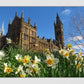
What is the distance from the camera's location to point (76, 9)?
221 cm

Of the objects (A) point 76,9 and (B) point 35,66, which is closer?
(B) point 35,66

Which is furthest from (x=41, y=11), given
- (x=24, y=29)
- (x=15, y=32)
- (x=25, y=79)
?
(x=24, y=29)

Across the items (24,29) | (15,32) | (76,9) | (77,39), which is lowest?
(77,39)

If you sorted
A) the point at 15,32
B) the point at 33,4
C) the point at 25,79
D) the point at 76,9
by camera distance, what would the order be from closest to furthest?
the point at 25,79 < the point at 33,4 < the point at 76,9 < the point at 15,32

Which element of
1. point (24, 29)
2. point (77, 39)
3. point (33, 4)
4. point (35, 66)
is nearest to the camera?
point (35, 66)

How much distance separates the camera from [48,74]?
2.77 feet

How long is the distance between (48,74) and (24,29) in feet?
36.3

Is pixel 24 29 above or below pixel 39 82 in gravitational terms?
above

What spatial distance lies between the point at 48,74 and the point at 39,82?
16 cm

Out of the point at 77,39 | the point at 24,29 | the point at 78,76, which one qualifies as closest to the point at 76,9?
the point at 77,39

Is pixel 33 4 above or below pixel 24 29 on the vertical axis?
below

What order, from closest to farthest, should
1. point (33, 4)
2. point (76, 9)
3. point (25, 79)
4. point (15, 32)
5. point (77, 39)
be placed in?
point (25, 79) → point (33, 4) → point (77, 39) → point (76, 9) → point (15, 32)

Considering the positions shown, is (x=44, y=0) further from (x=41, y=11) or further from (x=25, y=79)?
(x=25, y=79)

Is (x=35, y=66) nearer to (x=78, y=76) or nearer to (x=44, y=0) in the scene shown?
(x=78, y=76)
